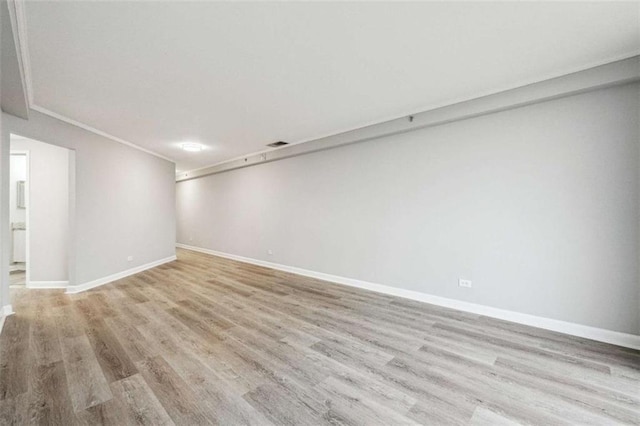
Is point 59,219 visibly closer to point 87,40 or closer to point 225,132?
point 225,132

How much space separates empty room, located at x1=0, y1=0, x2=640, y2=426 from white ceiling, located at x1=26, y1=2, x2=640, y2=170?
22 millimetres

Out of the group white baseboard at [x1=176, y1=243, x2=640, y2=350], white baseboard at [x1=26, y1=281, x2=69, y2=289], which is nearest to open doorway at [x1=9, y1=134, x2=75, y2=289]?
white baseboard at [x1=26, y1=281, x2=69, y2=289]

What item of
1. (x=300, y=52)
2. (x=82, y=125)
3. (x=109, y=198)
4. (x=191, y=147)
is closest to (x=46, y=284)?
(x=109, y=198)

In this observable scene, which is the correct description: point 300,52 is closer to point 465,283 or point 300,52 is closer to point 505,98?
point 505,98

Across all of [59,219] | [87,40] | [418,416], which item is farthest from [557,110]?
Answer: [59,219]

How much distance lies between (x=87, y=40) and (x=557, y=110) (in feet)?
15.6

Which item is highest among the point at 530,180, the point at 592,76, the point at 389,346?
the point at 592,76

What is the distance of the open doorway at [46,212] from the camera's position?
4344 mm

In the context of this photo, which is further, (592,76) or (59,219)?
(59,219)

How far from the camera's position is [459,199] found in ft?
11.7

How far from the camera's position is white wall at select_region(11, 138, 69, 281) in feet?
14.4

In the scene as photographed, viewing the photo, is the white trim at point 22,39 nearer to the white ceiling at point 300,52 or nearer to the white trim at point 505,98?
the white ceiling at point 300,52

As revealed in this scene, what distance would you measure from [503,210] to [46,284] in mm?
7271

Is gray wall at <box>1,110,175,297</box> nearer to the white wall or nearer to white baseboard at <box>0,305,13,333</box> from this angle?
the white wall
